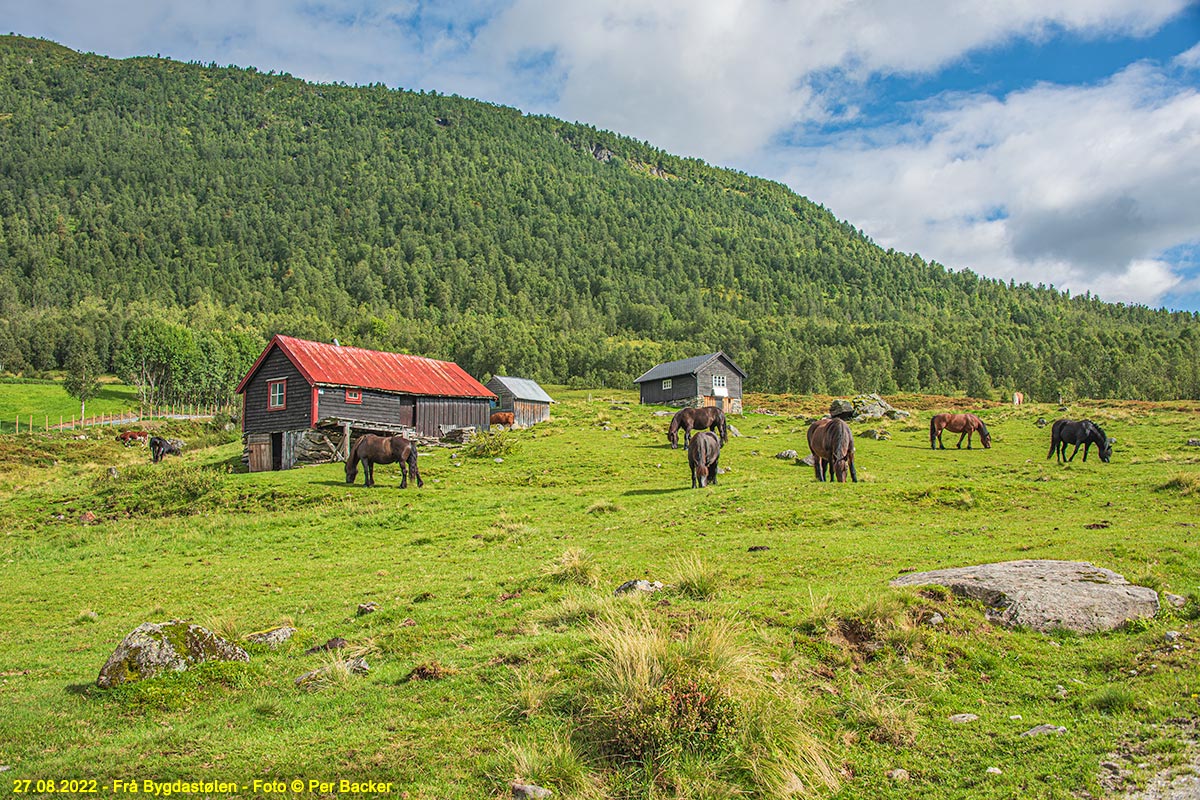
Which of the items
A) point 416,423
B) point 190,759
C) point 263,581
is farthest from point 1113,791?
point 416,423

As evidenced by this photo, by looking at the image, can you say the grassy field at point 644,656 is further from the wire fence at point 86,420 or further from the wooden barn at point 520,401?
the wire fence at point 86,420

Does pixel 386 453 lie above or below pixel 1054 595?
above

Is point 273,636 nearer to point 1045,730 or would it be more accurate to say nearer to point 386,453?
point 1045,730

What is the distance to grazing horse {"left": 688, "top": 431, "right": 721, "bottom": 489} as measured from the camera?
2961cm

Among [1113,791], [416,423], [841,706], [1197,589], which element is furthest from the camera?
[416,423]

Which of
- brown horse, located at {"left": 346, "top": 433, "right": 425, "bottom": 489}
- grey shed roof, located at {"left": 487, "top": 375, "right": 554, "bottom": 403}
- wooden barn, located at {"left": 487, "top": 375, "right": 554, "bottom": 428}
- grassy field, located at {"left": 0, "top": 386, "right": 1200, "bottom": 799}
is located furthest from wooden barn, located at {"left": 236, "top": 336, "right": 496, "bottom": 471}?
grassy field, located at {"left": 0, "top": 386, "right": 1200, "bottom": 799}

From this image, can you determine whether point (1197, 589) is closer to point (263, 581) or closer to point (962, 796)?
point (962, 796)

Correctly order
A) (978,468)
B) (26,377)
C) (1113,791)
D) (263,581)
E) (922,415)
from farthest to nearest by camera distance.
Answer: (26,377) → (922,415) → (978,468) → (263,581) → (1113,791)

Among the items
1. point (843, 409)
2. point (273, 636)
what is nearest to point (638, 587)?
point (273, 636)

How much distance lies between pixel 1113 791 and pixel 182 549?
88.6 feet

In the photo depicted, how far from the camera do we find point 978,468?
1362 inches

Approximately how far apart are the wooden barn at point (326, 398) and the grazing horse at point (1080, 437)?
39115 mm

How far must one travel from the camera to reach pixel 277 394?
45531mm

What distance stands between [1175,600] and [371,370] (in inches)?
1833
